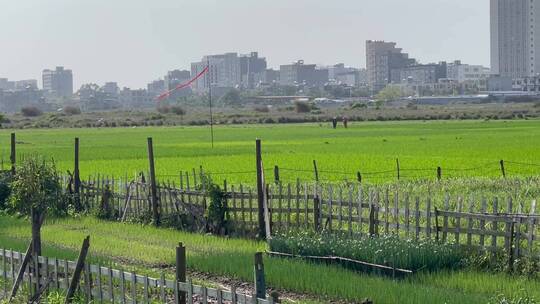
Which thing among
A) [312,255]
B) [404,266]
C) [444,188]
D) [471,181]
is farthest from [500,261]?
[471,181]

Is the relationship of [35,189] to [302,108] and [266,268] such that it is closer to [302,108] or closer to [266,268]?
[266,268]

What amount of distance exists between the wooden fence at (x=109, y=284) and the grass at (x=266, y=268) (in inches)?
70.9

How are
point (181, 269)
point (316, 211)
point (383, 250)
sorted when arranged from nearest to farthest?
1. point (181, 269)
2. point (383, 250)
3. point (316, 211)

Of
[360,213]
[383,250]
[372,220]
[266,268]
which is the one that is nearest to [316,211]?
[360,213]

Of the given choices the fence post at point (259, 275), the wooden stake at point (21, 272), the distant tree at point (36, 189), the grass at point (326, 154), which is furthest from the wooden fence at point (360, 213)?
the grass at point (326, 154)

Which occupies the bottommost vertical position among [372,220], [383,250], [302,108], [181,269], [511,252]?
[511,252]

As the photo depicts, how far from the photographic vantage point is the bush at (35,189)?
22.6m

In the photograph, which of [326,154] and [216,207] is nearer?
[216,207]

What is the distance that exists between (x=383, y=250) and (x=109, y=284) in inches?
173

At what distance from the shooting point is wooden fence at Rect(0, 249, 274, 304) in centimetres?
1020

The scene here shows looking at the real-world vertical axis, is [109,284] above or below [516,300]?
above

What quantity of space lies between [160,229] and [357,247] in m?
6.94

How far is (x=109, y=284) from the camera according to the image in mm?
11336

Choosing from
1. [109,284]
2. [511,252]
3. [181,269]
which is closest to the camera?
[181,269]
